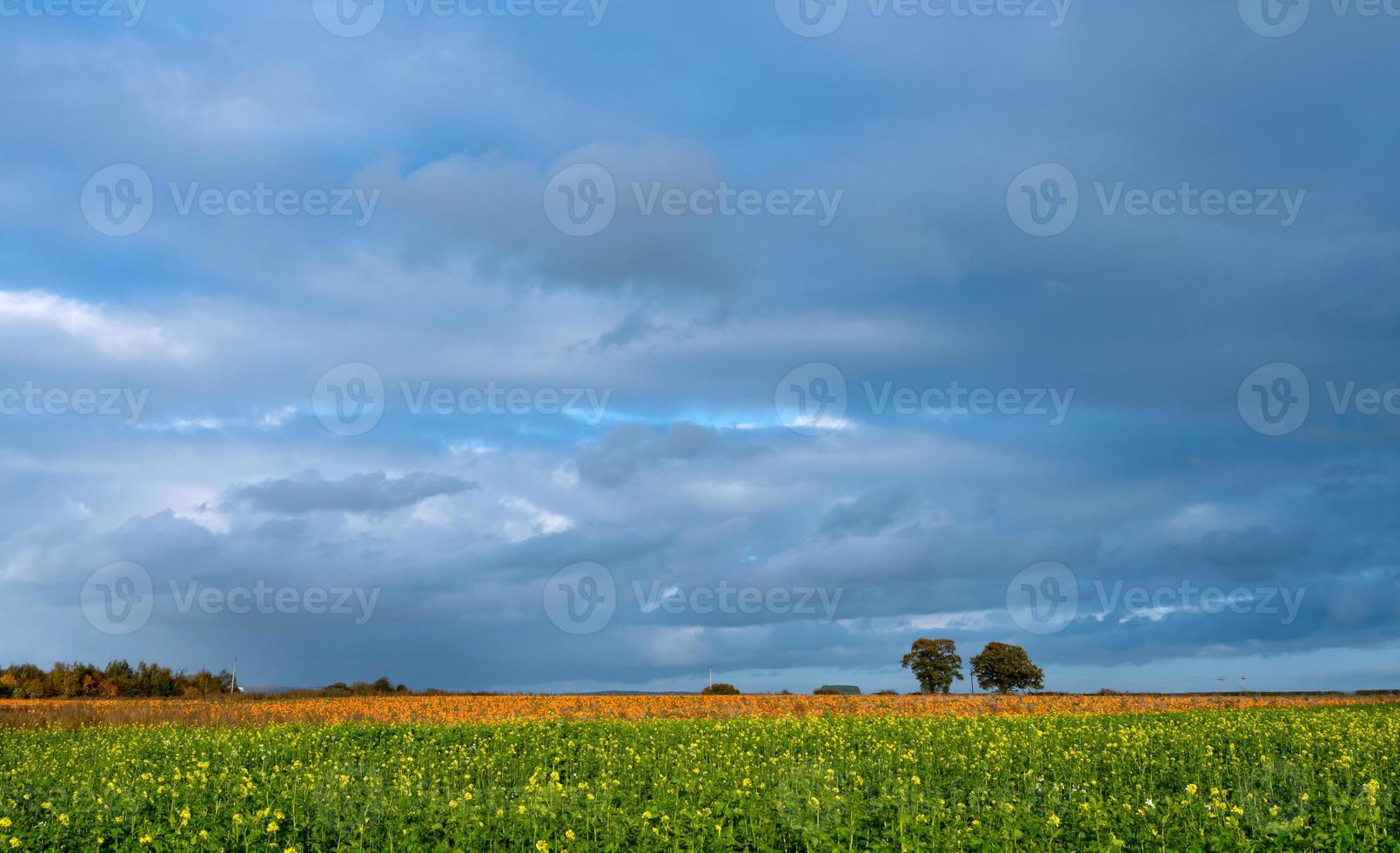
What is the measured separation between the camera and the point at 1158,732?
86.1 feet

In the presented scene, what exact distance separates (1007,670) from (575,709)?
137 ft

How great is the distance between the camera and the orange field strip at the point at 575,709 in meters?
41.3

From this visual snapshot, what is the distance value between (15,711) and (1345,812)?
181ft

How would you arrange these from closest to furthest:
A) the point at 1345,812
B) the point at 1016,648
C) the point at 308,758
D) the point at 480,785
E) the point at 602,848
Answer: the point at 602,848
the point at 1345,812
the point at 480,785
the point at 308,758
the point at 1016,648

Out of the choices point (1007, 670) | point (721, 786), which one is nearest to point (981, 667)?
point (1007, 670)

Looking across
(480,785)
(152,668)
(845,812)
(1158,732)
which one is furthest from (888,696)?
(152,668)

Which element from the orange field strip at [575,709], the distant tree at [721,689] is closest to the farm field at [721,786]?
the orange field strip at [575,709]

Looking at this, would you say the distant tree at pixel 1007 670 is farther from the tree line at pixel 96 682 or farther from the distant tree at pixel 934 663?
the tree line at pixel 96 682

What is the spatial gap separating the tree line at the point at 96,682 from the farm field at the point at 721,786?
55.7 m

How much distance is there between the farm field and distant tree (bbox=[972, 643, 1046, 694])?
44.4 m

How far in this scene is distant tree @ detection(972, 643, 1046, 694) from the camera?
75688 mm

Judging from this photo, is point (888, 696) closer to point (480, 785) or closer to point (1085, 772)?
point (1085, 772)

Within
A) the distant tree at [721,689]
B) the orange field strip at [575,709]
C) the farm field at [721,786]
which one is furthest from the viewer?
the distant tree at [721,689]

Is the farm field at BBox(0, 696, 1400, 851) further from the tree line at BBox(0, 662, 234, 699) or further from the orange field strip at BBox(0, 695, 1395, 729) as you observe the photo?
the tree line at BBox(0, 662, 234, 699)
